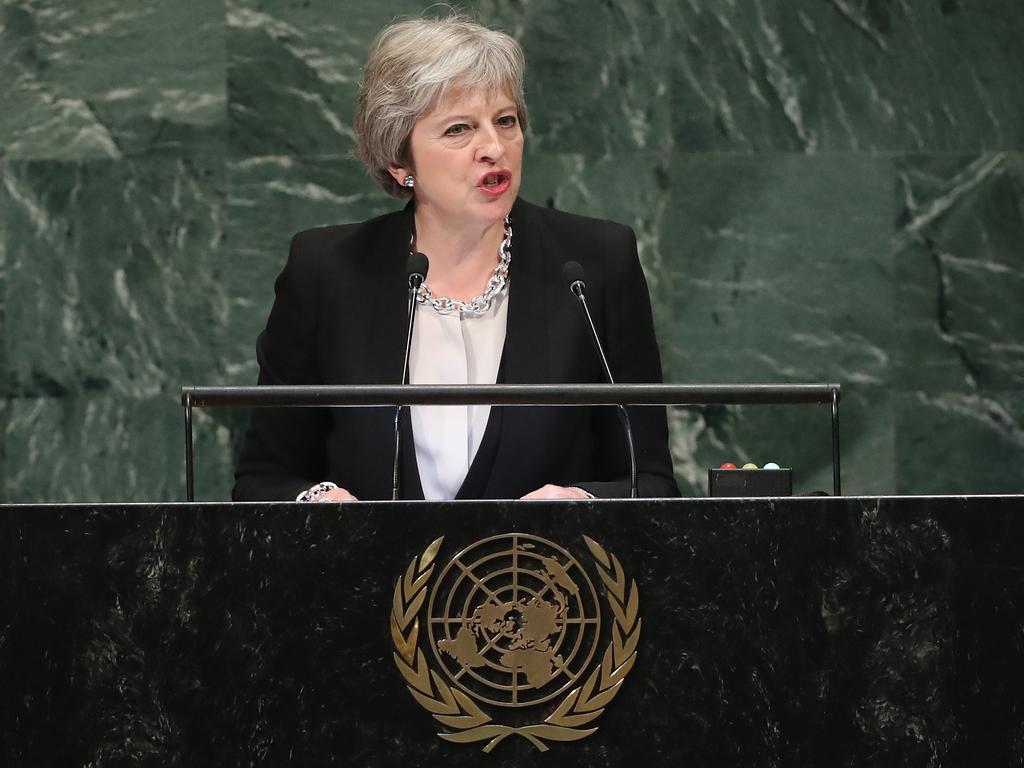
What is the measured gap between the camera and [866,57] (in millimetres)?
4570

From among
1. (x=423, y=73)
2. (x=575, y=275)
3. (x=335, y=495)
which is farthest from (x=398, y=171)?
(x=335, y=495)

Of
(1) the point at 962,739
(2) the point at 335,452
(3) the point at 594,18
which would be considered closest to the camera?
(1) the point at 962,739

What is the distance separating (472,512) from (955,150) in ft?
10.3

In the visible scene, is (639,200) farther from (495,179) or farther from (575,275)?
(575,275)

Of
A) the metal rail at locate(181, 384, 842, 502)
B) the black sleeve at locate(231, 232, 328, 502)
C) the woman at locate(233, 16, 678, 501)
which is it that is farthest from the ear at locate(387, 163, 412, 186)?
the metal rail at locate(181, 384, 842, 502)

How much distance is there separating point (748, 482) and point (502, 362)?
2.27ft

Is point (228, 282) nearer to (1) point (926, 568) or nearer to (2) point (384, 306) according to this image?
(2) point (384, 306)

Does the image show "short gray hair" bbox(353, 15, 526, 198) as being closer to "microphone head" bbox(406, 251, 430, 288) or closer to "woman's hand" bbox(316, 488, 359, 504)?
"microphone head" bbox(406, 251, 430, 288)

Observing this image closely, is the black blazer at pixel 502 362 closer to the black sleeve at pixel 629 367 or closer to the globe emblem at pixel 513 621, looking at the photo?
the black sleeve at pixel 629 367

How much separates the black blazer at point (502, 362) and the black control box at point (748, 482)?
1.41 ft

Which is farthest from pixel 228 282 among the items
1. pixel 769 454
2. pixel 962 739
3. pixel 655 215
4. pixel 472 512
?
pixel 962 739

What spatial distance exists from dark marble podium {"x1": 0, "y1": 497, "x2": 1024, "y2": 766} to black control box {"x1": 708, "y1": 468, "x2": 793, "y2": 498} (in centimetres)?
30

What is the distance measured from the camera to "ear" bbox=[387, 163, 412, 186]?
297cm

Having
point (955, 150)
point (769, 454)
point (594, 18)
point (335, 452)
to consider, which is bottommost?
point (769, 454)
